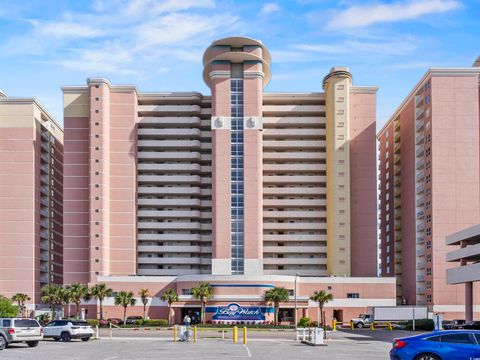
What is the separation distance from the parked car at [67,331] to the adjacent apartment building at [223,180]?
59.3m

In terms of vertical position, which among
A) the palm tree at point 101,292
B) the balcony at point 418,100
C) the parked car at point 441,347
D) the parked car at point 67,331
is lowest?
the palm tree at point 101,292

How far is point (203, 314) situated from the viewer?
105 m

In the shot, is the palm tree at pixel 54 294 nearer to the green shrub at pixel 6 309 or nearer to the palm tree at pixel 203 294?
the green shrub at pixel 6 309

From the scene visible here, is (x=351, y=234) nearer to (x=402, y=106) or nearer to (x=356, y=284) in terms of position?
(x=356, y=284)

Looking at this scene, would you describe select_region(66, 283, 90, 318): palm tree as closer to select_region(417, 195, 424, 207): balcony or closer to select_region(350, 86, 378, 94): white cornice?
select_region(417, 195, 424, 207): balcony

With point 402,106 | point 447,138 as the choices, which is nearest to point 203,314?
point 447,138

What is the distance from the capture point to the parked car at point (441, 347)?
2606 cm

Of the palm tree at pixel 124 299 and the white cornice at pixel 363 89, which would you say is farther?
the white cornice at pixel 363 89

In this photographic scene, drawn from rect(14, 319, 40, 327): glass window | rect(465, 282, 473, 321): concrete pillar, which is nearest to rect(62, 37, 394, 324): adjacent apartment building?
rect(465, 282, 473, 321): concrete pillar

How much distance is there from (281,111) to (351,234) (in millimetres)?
25983

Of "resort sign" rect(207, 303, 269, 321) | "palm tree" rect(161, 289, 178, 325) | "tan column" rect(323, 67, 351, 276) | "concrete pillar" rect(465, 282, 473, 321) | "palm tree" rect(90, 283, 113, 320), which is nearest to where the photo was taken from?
"concrete pillar" rect(465, 282, 473, 321)

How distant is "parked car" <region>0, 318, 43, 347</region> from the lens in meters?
42.4

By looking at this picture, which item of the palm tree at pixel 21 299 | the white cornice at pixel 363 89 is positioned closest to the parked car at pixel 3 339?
the palm tree at pixel 21 299

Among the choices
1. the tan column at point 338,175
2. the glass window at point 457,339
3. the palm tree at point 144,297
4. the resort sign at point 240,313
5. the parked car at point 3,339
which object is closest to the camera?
the glass window at point 457,339
